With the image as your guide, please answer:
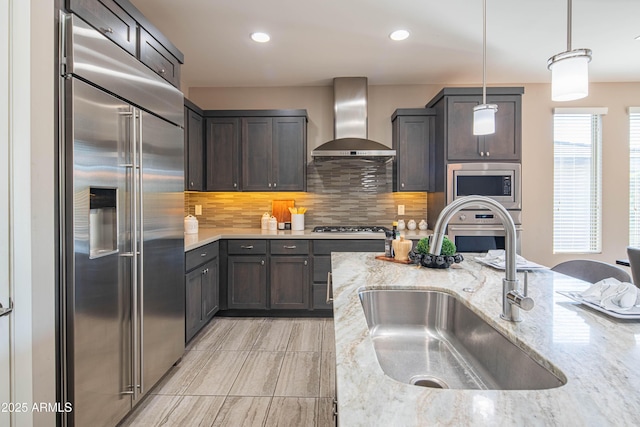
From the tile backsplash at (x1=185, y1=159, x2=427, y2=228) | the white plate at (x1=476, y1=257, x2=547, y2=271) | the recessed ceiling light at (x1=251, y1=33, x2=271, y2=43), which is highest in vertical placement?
the recessed ceiling light at (x1=251, y1=33, x2=271, y2=43)

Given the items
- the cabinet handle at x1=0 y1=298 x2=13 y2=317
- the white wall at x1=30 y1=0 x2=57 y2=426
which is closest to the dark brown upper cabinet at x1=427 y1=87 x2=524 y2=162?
the white wall at x1=30 y1=0 x2=57 y2=426

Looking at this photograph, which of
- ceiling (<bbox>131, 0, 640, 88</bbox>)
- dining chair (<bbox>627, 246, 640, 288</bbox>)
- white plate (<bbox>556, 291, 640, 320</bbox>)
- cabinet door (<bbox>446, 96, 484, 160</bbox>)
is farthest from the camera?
cabinet door (<bbox>446, 96, 484, 160</bbox>)

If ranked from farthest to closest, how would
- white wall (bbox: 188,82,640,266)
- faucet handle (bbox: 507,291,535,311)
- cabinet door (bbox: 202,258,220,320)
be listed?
white wall (bbox: 188,82,640,266) → cabinet door (bbox: 202,258,220,320) → faucet handle (bbox: 507,291,535,311)

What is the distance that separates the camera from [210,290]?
10.3ft

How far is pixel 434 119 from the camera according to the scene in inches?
145

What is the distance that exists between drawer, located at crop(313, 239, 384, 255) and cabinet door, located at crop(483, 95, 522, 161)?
1.49 m

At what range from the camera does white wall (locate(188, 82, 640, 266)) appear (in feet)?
12.8

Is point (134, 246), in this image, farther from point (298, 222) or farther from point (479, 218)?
point (479, 218)

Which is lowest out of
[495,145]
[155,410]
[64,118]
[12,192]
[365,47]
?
[155,410]

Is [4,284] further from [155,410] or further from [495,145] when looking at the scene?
[495,145]

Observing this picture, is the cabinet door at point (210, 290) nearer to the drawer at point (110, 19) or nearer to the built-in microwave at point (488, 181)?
the drawer at point (110, 19)

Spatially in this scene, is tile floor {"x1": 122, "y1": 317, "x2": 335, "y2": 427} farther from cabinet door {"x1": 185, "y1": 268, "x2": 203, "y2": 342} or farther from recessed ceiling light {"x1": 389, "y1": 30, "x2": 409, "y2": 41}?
recessed ceiling light {"x1": 389, "y1": 30, "x2": 409, "y2": 41}

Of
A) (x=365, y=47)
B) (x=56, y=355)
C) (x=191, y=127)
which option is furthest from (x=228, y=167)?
(x=56, y=355)

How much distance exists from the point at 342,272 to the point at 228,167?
2593mm
